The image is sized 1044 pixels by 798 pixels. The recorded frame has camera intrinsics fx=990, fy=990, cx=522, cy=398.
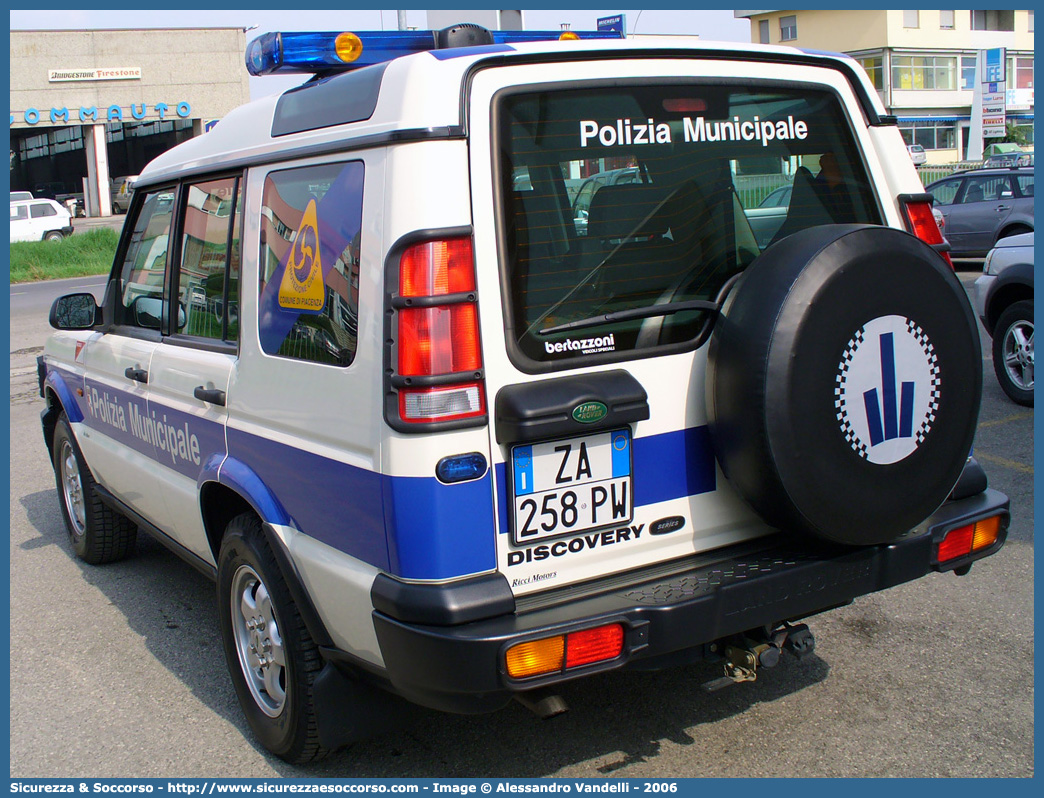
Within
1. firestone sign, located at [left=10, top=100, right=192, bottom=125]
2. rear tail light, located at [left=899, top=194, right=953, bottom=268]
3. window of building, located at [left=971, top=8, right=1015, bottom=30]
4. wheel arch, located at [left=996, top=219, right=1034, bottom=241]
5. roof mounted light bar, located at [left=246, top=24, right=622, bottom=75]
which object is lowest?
rear tail light, located at [left=899, top=194, right=953, bottom=268]

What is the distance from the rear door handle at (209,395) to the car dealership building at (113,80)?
177 feet

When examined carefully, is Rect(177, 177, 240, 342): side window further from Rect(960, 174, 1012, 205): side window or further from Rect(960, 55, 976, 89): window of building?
Rect(960, 55, 976, 89): window of building

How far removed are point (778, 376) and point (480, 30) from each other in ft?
4.71

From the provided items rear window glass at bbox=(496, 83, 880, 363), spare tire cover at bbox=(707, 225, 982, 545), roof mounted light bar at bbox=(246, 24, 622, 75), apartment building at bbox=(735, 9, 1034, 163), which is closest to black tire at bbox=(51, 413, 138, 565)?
roof mounted light bar at bbox=(246, 24, 622, 75)

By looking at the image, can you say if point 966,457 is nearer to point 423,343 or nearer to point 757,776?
point 757,776

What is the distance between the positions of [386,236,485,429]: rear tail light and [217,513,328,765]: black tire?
3.07ft

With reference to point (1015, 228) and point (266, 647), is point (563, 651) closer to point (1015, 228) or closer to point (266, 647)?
point (266, 647)

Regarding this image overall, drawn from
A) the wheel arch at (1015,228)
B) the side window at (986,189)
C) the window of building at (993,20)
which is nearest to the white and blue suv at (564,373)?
the wheel arch at (1015,228)

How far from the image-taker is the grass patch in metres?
27.4

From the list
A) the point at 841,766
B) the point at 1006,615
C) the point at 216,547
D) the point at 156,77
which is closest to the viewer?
the point at 841,766

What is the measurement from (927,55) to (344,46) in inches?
2616

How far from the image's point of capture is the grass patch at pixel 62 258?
90.0 feet

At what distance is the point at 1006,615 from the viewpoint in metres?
4.13
